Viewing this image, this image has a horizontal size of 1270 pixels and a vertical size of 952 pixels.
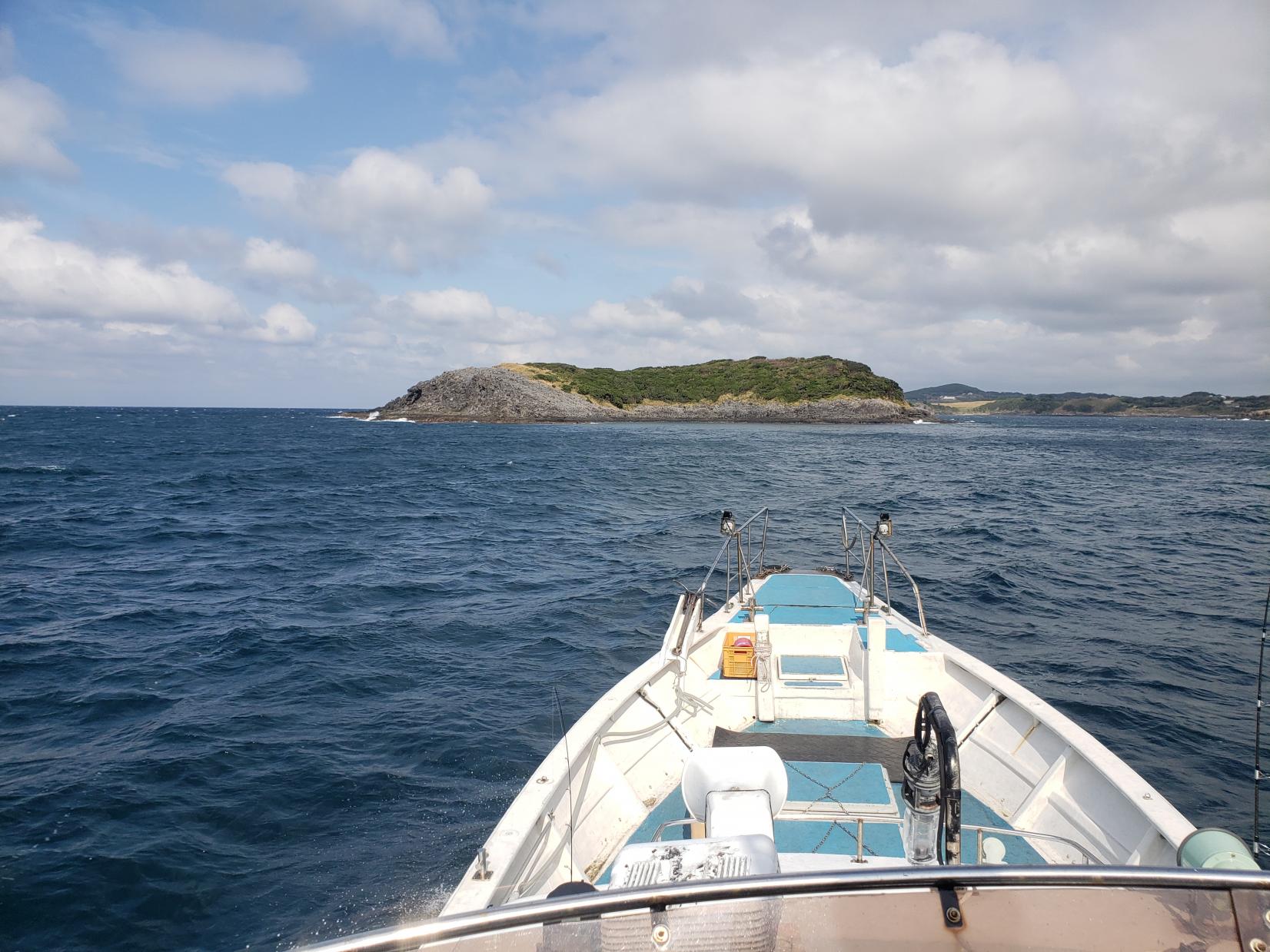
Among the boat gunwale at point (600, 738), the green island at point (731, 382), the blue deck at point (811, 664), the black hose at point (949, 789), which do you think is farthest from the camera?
the green island at point (731, 382)

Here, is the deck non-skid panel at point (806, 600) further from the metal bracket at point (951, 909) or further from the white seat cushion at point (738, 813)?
the metal bracket at point (951, 909)

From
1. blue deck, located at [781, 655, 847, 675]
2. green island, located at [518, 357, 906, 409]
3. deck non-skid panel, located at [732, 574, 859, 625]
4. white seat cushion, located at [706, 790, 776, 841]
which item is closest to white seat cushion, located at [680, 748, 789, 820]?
white seat cushion, located at [706, 790, 776, 841]

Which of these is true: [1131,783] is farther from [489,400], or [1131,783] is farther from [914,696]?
[489,400]

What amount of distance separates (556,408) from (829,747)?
9436cm

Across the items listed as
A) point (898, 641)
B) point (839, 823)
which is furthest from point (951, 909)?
point (898, 641)

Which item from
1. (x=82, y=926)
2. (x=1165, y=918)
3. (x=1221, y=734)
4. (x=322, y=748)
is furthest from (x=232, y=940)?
(x=1221, y=734)

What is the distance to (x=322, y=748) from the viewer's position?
26.0ft

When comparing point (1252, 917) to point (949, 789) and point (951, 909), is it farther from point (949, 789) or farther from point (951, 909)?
point (949, 789)

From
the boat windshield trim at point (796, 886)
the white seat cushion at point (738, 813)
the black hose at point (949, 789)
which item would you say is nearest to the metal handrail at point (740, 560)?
the white seat cushion at point (738, 813)

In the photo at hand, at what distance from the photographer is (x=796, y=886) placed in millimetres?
1930

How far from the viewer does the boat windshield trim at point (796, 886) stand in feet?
6.07

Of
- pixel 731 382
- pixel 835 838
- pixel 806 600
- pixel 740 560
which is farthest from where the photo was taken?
pixel 731 382

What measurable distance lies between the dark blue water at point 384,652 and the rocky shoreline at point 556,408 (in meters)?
67.6

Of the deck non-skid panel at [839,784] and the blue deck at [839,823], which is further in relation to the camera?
the deck non-skid panel at [839,784]
